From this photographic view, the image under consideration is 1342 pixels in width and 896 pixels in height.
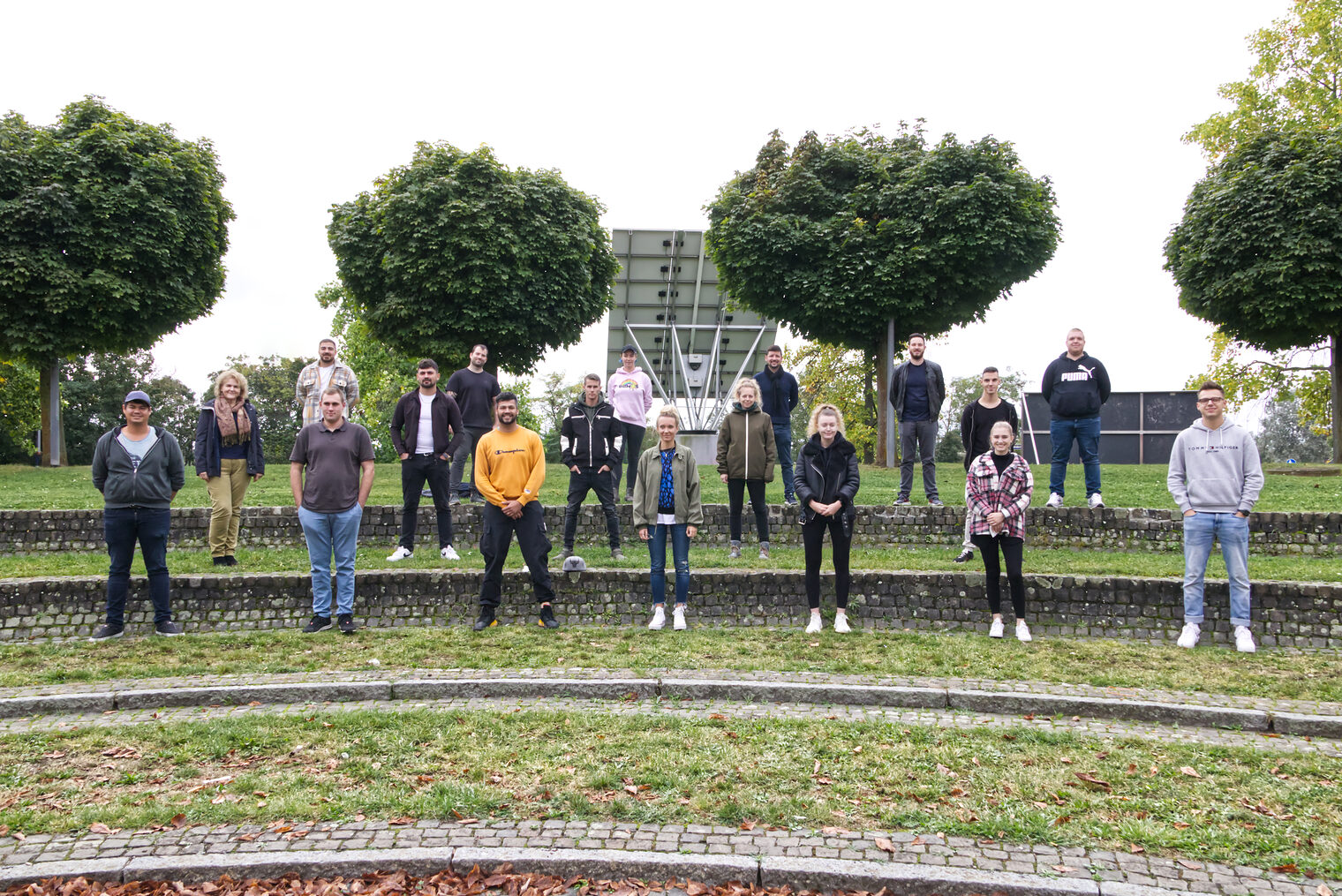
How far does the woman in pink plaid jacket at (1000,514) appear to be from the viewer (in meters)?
8.18

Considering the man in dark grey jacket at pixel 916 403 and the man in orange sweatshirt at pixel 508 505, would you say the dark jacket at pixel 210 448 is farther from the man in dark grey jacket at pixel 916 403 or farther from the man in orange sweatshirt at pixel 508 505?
the man in dark grey jacket at pixel 916 403

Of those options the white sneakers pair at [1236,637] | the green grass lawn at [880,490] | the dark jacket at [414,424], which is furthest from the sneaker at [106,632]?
the white sneakers pair at [1236,637]

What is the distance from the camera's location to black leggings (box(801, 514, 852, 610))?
8594mm

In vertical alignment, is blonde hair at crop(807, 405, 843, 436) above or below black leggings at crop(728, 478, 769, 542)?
above

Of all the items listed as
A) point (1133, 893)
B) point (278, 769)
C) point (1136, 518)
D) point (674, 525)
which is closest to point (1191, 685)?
point (1133, 893)

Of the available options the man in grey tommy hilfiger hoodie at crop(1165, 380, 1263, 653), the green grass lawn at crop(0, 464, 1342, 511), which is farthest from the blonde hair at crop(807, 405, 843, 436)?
the green grass lawn at crop(0, 464, 1342, 511)

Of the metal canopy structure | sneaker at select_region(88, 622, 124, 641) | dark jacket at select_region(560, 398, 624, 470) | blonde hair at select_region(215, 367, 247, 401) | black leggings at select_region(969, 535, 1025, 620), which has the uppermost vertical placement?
the metal canopy structure

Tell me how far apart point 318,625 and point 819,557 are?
5009 mm

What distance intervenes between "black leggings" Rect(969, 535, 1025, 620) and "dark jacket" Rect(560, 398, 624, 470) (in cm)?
417

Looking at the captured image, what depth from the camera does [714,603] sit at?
30.6 feet

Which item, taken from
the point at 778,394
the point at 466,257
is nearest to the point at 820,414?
the point at 778,394

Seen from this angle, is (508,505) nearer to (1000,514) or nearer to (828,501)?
(828,501)

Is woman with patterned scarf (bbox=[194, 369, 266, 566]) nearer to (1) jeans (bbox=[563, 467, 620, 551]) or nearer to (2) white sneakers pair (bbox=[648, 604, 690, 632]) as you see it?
(1) jeans (bbox=[563, 467, 620, 551])

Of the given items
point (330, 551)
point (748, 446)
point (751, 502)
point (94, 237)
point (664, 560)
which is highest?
point (94, 237)
